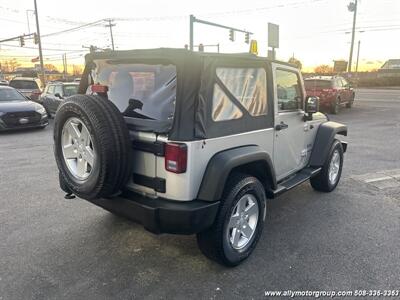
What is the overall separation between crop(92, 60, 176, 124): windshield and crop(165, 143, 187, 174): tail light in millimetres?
260

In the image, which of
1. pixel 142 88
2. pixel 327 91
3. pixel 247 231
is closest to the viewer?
pixel 142 88

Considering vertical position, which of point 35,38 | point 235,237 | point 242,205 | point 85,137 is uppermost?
point 35,38

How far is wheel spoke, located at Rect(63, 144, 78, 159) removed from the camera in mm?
3025

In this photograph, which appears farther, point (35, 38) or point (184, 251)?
point (35, 38)

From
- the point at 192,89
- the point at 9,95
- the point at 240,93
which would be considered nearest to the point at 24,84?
the point at 9,95

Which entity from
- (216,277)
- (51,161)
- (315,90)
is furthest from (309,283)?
(315,90)

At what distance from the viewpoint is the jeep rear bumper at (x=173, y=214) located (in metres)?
2.59

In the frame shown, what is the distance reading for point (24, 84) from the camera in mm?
16516

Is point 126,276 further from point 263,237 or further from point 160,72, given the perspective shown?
point 160,72

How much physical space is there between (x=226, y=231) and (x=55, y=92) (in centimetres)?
1228

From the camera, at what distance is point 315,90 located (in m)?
15.3

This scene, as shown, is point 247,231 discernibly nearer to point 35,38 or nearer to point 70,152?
point 70,152

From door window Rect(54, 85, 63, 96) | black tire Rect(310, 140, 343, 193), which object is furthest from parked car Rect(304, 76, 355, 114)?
black tire Rect(310, 140, 343, 193)

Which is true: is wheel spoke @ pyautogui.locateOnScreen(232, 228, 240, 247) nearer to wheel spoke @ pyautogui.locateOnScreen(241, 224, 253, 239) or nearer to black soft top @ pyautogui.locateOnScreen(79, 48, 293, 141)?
wheel spoke @ pyautogui.locateOnScreen(241, 224, 253, 239)
